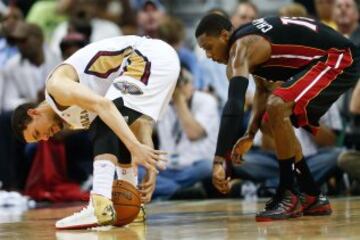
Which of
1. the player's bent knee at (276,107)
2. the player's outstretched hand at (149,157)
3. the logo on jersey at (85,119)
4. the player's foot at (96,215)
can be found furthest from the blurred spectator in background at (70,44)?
the player's outstretched hand at (149,157)

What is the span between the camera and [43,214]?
7.39 meters

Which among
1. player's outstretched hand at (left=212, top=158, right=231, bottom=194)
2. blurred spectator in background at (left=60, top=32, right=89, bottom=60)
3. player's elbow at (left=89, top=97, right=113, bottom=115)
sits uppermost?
blurred spectator in background at (left=60, top=32, right=89, bottom=60)

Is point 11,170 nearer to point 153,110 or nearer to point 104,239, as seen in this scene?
point 153,110

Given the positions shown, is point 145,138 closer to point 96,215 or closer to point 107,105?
point 107,105

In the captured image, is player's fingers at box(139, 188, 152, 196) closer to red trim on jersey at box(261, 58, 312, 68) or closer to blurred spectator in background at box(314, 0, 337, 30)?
red trim on jersey at box(261, 58, 312, 68)

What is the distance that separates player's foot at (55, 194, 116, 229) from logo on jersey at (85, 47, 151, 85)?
34.9 inches

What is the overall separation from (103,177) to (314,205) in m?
1.56

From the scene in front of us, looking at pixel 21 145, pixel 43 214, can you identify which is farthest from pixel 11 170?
pixel 43 214

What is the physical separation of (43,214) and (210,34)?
225 cm

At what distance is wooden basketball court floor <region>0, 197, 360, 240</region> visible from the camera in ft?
16.4

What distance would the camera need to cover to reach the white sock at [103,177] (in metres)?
5.41

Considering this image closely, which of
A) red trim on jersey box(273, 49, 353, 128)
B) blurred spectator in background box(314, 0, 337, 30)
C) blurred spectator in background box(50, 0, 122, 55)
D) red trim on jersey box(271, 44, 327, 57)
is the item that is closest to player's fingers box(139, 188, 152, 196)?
red trim on jersey box(273, 49, 353, 128)

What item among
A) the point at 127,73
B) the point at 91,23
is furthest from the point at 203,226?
the point at 91,23

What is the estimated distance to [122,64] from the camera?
6027mm
